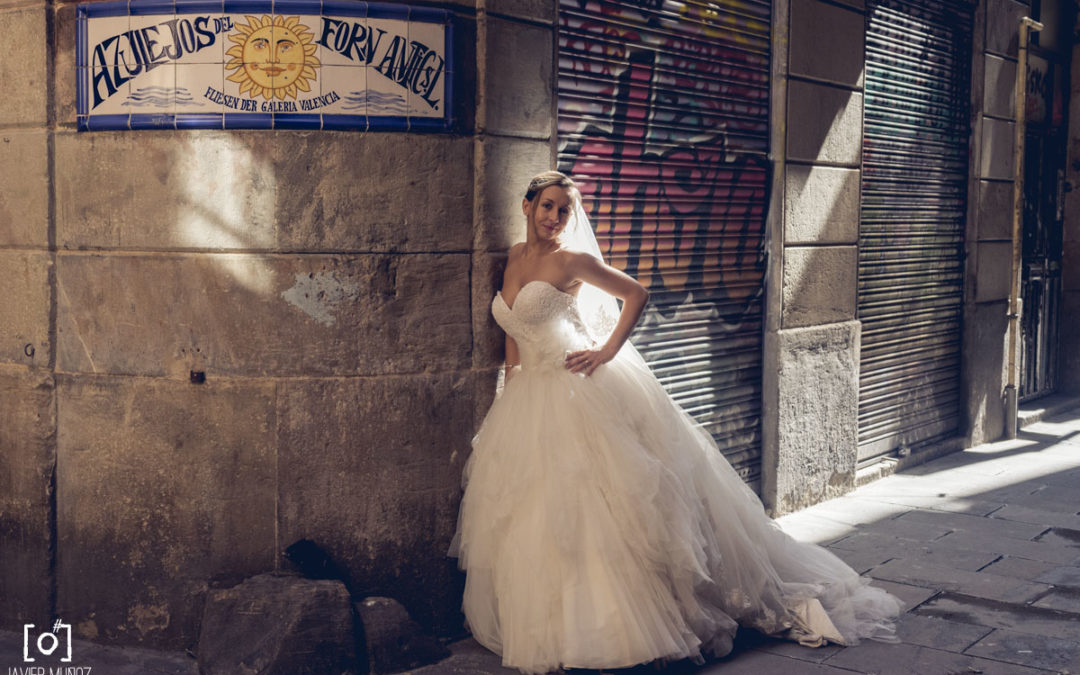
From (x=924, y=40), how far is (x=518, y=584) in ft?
20.9

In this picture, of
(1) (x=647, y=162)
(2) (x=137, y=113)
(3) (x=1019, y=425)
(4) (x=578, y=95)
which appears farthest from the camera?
(3) (x=1019, y=425)

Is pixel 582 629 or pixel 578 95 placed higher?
pixel 578 95

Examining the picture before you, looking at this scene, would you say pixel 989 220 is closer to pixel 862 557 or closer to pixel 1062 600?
pixel 862 557

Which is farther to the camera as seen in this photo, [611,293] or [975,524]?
[975,524]

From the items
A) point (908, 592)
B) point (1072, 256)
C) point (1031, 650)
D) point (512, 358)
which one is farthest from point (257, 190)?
point (1072, 256)

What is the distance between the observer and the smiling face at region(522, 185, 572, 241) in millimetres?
5188

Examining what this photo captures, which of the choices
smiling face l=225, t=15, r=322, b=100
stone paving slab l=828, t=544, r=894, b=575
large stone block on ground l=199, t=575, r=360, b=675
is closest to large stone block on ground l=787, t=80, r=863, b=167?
stone paving slab l=828, t=544, r=894, b=575

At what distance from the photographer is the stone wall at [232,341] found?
504 centimetres

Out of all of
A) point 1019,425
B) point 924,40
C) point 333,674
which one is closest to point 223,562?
point 333,674

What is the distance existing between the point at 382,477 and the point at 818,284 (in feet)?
12.8

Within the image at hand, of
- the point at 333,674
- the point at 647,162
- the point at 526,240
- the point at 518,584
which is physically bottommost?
the point at 333,674

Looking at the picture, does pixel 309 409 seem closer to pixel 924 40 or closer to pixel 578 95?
pixel 578 95

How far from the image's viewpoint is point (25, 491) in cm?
538

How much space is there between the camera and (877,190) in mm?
8781
